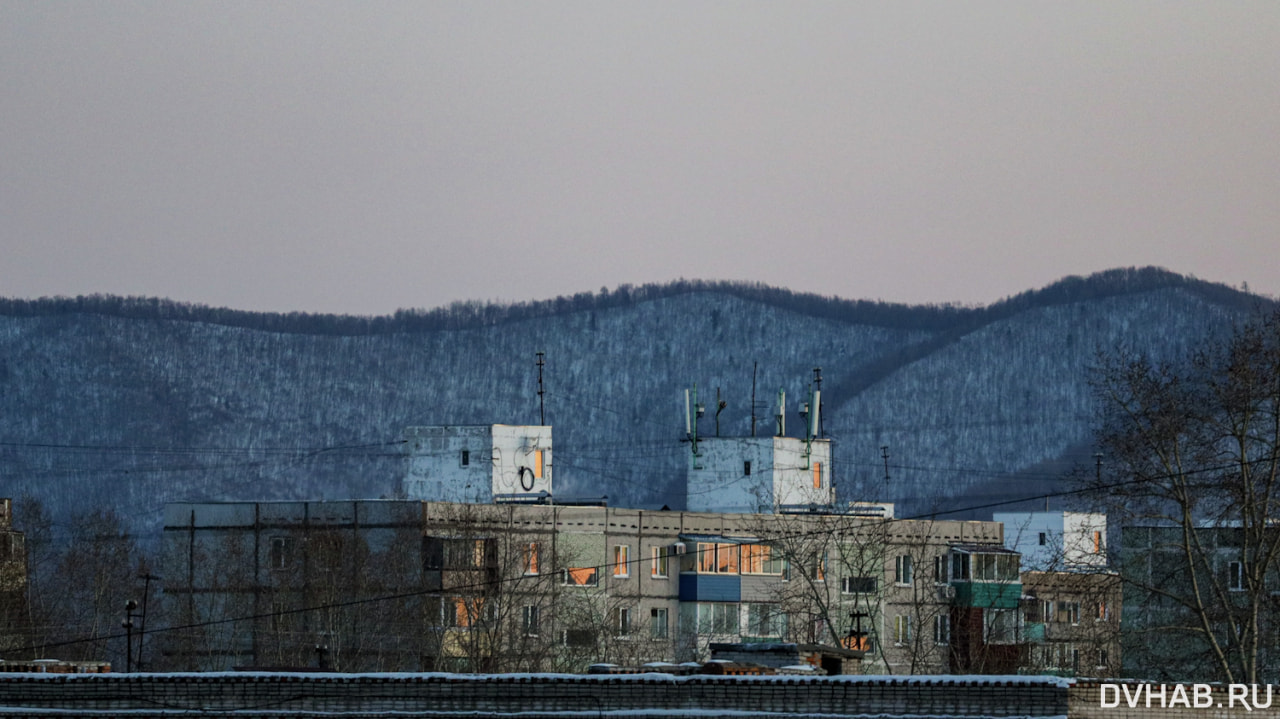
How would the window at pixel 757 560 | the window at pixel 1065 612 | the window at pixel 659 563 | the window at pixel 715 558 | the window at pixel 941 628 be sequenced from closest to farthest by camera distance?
1. the window at pixel 659 563
2. the window at pixel 715 558
3. the window at pixel 757 560
4. the window at pixel 941 628
5. the window at pixel 1065 612

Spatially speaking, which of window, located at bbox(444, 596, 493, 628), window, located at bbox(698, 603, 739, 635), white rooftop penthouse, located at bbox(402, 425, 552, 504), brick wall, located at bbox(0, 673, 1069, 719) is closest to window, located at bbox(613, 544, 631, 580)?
window, located at bbox(698, 603, 739, 635)

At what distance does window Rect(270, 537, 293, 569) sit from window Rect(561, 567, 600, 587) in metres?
11.0

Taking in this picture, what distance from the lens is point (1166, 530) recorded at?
83.4m

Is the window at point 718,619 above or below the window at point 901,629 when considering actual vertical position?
above

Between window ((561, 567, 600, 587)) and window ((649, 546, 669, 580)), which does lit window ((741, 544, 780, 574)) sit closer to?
window ((649, 546, 669, 580))

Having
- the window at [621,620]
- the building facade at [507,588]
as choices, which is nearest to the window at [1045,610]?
the building facade at [507,588]

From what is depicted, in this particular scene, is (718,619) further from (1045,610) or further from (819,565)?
(1045,610)

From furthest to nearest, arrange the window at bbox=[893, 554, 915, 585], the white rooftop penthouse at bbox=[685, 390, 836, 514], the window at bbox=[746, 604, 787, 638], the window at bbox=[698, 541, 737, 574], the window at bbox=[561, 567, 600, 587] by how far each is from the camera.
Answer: the white rooftop penthouse at bbox=[685, 390, 836, 514] < the window at bbox=[893, 554, 915, 585] < the window at bbox=[698, 541, 737, 574] < the window at bbox=[746, 604, 787, 638] < the window at bbox=[561, 567, 600, 587]

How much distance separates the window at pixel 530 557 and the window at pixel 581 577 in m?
1.42

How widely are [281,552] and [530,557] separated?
980 centimetres

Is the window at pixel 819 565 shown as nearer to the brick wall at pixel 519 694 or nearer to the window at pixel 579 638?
the window at pixel 579 638

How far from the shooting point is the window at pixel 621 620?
90250mm

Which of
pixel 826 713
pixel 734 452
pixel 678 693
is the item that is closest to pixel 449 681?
pixel 678 693

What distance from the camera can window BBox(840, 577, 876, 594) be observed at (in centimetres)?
9112
